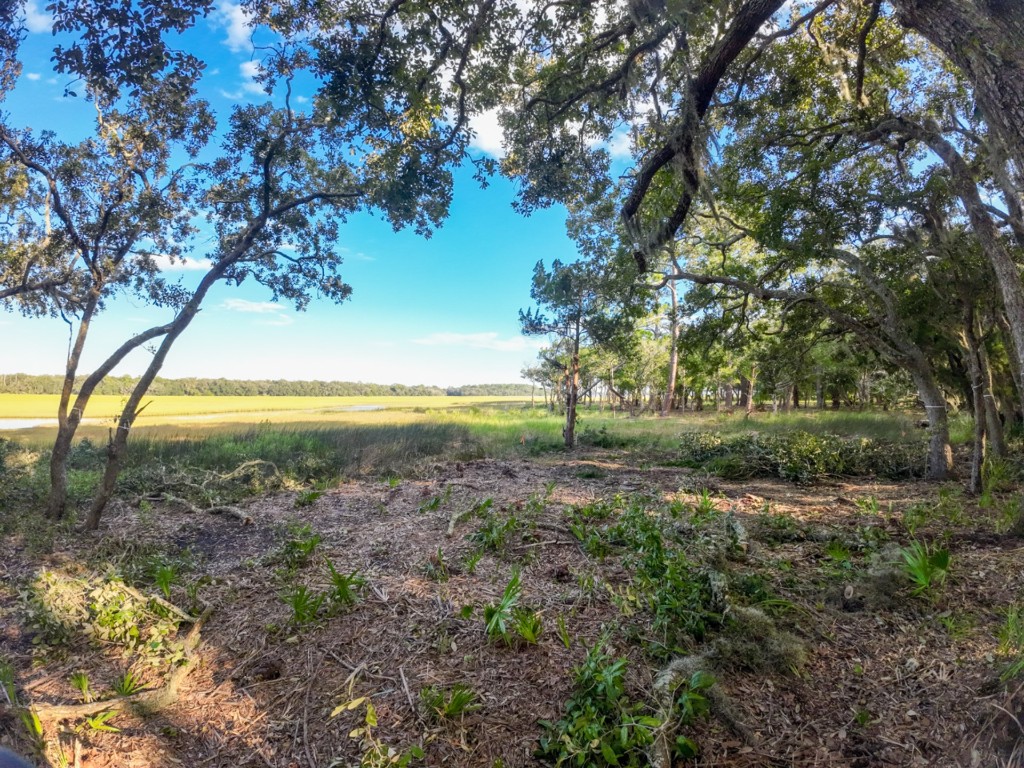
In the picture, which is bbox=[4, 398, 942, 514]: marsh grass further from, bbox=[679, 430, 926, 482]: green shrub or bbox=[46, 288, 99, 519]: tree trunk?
bbox=[679, 430, 926, 482]: green shrub

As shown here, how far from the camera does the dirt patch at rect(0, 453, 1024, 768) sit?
2.17 m

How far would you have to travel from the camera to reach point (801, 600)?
3199 millimetres

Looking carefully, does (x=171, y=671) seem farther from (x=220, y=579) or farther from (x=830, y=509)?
(x=830, y=509)

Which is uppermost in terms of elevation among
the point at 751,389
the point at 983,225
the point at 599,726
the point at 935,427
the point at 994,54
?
the point at 983,225

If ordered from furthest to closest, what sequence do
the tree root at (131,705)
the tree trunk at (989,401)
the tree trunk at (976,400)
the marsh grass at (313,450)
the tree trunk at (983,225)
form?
the marsh grass at (313,450) → the tree trunk at (989,401) → the tree trunk at (976,400) → the tree trunk at (983,225) → the tree root at (131,705)

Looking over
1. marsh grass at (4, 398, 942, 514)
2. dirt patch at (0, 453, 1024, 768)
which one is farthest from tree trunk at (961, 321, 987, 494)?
marsh grass at (4, 398, 942, 514)

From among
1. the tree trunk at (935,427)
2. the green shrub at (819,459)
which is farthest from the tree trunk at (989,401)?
the green shrub at (819,459)

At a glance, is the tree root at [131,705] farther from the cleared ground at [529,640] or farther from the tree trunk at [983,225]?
the tree trunk at [983,225]

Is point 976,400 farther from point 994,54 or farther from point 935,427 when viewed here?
point 994,54

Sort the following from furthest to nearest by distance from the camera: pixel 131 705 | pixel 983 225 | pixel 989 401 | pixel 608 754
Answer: pixel 989 401, pixel 983 225, pixel 131 705, pixel 608 754

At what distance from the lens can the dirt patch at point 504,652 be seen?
217 centimetres

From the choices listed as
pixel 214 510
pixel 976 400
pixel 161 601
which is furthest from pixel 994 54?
pixel 214 510

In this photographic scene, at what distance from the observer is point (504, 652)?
110 inches

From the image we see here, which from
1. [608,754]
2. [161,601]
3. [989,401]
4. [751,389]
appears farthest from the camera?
[751,389]
